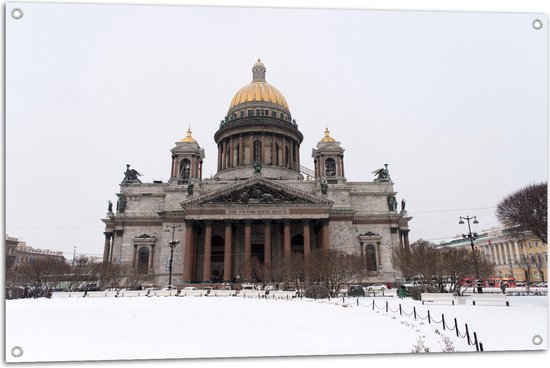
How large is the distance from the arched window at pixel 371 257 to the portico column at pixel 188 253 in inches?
814

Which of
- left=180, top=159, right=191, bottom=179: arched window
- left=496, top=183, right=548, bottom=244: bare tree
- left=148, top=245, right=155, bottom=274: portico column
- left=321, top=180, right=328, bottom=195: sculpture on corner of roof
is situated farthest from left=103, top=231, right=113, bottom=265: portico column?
left=496, top=183, right=548, bottom=244: bare tree

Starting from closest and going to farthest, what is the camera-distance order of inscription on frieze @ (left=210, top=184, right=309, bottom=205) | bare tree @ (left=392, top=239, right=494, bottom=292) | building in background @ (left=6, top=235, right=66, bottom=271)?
building in background @ (left=6, top=235, right=66, bottom=271)
bare tree @ (left=392, top=239, right=494, bottom=292)
inscription on frieze @ (left=210, top=184, right=309, bottom=205)

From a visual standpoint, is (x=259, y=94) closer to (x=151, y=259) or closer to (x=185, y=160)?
(x=185, y=160)

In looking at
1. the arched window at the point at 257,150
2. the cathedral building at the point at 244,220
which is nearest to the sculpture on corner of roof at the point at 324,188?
the cathedral building at the point at 244,220

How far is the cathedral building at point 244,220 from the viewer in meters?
42.7

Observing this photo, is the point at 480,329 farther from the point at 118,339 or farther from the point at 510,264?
the point at 510,264

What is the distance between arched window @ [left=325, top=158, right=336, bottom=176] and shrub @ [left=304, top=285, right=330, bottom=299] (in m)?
24.9

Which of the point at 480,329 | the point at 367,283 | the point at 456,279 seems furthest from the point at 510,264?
the point at 480,329

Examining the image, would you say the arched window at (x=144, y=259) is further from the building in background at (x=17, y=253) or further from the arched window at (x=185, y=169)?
the building in background at (x=17, y=253)

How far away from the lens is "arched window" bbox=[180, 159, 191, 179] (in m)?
50.2

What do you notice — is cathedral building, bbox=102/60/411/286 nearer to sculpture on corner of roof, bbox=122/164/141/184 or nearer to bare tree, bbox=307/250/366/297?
sculpture on corner of roof, bbox=122/164/141/184

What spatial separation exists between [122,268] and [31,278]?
44.5ft

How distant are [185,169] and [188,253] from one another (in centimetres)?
1326

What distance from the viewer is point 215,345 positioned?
9.46 m
